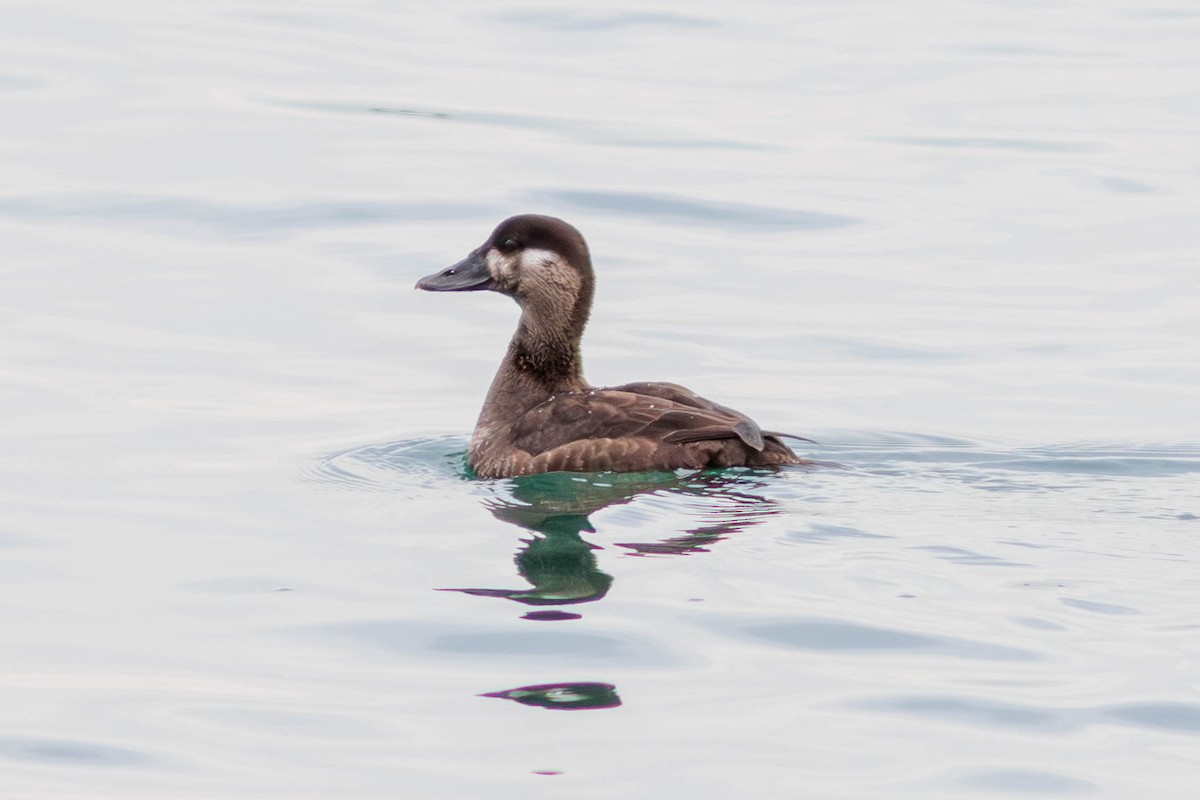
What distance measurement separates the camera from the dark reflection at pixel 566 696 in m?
6.32

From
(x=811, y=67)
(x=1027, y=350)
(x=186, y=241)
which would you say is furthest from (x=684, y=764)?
(x=811, y=67)

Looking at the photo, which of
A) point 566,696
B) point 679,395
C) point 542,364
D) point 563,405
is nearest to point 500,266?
point 542,364

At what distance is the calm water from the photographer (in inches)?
245

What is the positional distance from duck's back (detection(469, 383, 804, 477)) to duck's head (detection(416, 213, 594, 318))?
663 mm

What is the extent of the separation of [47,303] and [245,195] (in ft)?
→ 12.5

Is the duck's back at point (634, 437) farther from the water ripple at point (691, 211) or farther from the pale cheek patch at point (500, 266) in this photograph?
the water ripple at point (691, 211)

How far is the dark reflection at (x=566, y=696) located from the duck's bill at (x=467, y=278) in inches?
164

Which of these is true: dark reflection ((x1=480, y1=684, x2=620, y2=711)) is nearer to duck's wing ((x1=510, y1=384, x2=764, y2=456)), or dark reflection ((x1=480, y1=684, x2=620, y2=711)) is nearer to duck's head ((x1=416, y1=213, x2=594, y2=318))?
duck's wing ((x1=510, y1=384, x2=764, y2=456))

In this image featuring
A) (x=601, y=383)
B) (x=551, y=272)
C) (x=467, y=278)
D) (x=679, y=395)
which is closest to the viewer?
(x=679, y=395)

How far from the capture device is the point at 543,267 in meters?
10.1

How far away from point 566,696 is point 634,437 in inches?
116

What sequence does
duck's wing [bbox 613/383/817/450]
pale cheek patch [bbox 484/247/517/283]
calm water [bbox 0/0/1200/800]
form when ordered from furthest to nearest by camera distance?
pale cheek patch [bbox 484/247/517/283] → duck's wing [bbox 613/383/817/450] → calm water [bbox 0/0/1200/800]

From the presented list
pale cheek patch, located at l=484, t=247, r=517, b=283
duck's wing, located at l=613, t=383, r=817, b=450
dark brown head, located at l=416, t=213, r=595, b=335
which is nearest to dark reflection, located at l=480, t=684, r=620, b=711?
duck's wing, located at l=613, t=383, r=817, b=450

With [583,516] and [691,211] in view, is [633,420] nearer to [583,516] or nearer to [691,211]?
[583,516]
